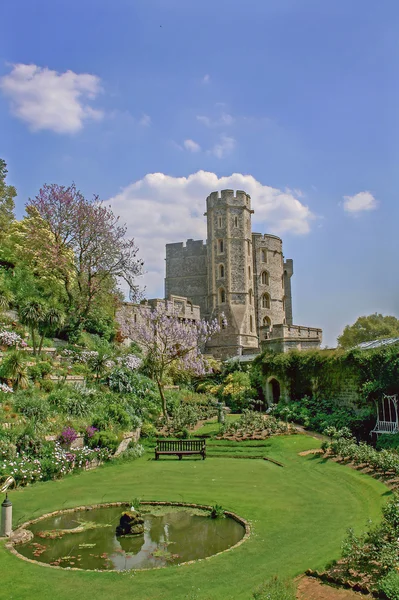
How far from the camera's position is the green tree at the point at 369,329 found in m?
47.8

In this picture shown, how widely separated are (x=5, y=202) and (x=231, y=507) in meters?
28.7

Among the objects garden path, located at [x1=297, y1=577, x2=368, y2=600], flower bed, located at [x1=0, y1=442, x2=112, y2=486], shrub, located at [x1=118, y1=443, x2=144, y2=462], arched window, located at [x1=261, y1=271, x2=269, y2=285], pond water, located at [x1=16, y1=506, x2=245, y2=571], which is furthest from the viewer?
arched window, located at [x1=261, y1=271, x2=269, y2=285]

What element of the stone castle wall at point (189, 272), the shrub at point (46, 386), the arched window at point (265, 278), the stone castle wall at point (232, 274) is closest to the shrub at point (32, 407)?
the shrub at point (46, 386)

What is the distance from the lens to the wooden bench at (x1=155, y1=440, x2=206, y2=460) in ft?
56.6

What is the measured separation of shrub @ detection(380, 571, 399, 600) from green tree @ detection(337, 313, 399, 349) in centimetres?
4223

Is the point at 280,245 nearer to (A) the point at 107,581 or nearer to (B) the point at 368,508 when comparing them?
(B) the point at 368,508

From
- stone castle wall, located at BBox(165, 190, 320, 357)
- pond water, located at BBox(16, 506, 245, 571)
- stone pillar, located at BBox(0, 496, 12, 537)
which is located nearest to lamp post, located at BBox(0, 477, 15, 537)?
stone pillar, located at BBox(0, 496, 12, 537)

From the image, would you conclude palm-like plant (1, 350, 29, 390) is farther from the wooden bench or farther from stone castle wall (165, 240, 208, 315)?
stone castle wall (165, 240, 208, 315)

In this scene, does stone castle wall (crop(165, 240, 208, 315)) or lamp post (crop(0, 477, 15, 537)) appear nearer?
lamp post (crop(0, 477, 15, 537))

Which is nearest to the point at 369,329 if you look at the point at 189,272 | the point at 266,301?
the point at 266,301

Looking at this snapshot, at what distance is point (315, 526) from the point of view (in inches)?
391

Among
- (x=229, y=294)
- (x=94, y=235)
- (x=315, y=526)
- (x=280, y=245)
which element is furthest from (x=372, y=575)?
(x=280, y=245)

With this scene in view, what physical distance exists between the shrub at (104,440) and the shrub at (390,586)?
11.4 meters

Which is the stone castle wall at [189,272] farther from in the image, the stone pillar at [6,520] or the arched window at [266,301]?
the stone pillar at [6,520]
